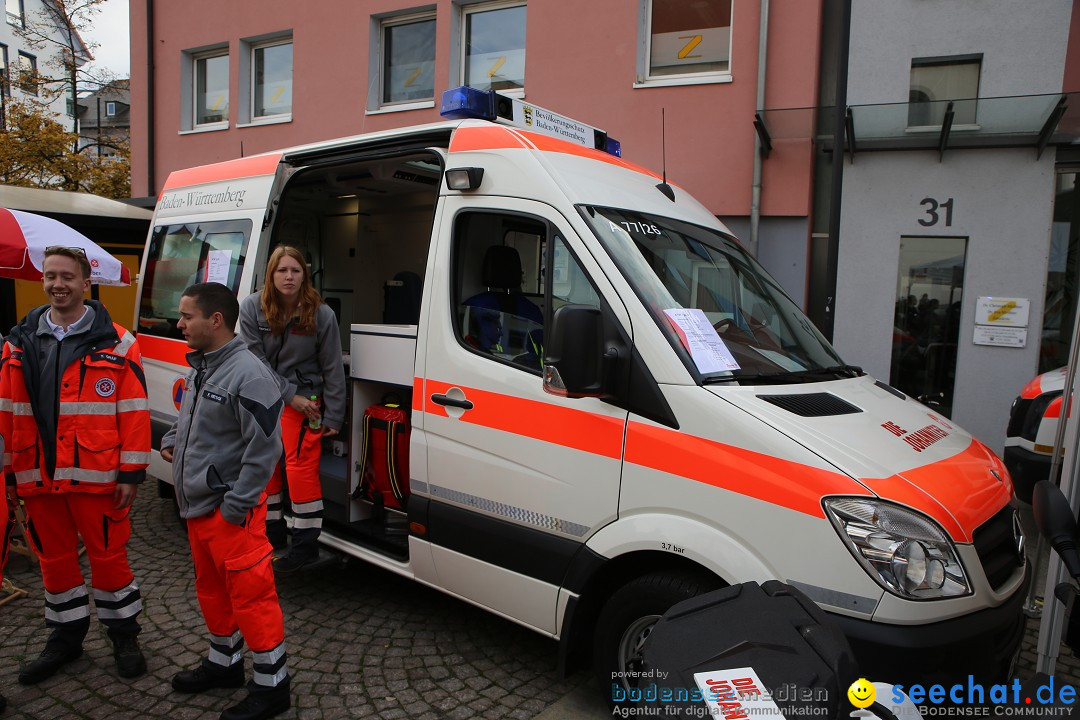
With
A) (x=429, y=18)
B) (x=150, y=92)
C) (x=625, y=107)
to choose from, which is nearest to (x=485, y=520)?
(x=625, y=107)

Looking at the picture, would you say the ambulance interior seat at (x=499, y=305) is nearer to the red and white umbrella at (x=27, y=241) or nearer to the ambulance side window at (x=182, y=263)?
the ambulance side window at (x=182, y=263)

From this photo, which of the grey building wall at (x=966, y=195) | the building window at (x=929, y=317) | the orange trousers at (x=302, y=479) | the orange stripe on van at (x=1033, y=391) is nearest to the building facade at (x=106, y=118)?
the orange trousers at (x=302, y=479)

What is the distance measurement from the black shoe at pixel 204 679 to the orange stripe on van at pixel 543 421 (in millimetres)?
1466

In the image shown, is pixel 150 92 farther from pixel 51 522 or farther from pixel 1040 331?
pixel 1040 331

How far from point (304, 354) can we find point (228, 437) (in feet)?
3.91

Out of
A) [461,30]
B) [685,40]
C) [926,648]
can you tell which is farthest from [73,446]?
[461,30]

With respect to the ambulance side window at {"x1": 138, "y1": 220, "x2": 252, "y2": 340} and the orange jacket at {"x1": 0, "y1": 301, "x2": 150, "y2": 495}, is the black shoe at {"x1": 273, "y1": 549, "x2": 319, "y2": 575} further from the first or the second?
the ambulance side window at {"x1": 138, "y1": 220, "x2": 252, "y2": 340}

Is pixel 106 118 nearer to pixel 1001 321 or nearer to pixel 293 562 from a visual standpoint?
pixel 293 562

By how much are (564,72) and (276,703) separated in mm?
7904

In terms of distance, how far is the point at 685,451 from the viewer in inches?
103

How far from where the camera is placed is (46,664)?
322 centimetres

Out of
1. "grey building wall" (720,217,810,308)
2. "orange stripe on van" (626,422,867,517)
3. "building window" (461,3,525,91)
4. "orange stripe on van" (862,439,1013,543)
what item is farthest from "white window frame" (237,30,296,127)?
"orange stripe on van" (862,439,1013,543)

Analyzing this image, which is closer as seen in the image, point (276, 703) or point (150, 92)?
point (276, 703)

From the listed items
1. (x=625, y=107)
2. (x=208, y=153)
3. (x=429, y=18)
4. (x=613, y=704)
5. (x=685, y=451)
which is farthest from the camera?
(x=208, y=153)
